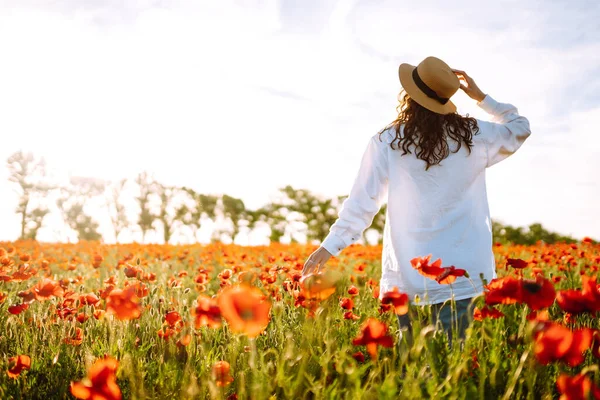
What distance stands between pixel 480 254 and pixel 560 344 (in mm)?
1126

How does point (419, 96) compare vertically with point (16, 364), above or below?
above

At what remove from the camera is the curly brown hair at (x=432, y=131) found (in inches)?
105

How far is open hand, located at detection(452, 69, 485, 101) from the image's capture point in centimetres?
318

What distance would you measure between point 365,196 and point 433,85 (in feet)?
2.42

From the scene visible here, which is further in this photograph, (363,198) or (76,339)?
(76,339)

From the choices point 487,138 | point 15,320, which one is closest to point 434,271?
point 487,138

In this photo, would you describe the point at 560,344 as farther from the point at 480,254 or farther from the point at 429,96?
the point at 429,96

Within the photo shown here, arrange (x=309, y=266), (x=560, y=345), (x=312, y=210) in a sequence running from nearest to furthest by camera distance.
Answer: (x=560, y=345) → (x=309, y=266) → (x=312, y=210)

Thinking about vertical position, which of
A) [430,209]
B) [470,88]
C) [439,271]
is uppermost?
[470,88]

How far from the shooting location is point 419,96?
9.19 feet

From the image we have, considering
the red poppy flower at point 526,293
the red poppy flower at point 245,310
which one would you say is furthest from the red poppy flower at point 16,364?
the red poppy flower at point 526,293

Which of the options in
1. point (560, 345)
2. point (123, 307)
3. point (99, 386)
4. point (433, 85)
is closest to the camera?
point (560, 345)

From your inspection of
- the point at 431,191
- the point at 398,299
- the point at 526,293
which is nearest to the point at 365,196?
the point at 431,191

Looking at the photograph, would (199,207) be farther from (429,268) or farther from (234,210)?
(429,268)
